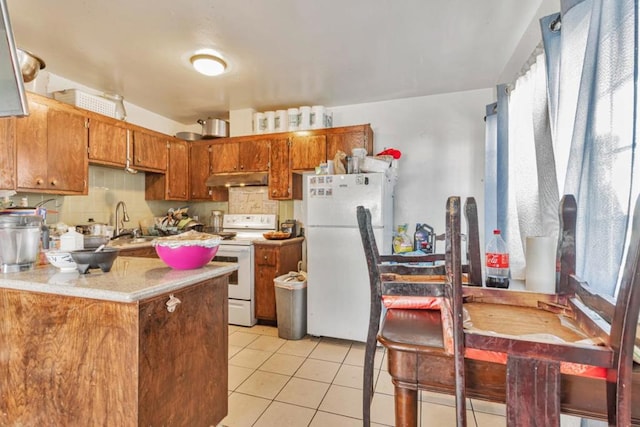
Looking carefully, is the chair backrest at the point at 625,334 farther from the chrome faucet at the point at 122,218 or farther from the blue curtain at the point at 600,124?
the chrome faucet at the point at 122,218

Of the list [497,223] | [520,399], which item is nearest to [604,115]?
[520,399]

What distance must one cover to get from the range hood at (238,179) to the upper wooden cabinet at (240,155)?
6 cm

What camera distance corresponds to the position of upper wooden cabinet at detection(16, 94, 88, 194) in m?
2.41

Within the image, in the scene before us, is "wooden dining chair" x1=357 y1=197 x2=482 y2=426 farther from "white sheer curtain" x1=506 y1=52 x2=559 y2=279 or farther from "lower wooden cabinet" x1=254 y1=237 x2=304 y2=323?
"lower wooden cabinet" x1=254 y1=237 x2=304 y2=323

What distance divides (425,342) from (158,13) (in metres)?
2.42

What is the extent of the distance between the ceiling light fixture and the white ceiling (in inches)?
2.7

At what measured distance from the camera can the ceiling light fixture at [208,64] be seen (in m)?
2.52

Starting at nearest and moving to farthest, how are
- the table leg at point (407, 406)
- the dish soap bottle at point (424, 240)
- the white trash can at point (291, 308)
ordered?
the table leg at point (407, 406) < the dish soap bottle at point (424, 240) < the white trash can at point (291, 308)

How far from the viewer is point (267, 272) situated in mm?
3260

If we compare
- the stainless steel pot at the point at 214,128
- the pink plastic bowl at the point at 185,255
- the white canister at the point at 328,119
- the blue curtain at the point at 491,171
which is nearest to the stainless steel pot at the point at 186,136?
the stainless steel pot at the point at 214,128

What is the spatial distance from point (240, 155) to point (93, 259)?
2.53 m

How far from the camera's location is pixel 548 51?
1457 mm

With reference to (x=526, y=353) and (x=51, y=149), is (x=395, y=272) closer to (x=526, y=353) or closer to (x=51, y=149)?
(x=526, y=353)

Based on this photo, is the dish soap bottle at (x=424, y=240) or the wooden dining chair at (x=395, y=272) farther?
the dish soap bottle at (x=424, y=240)
